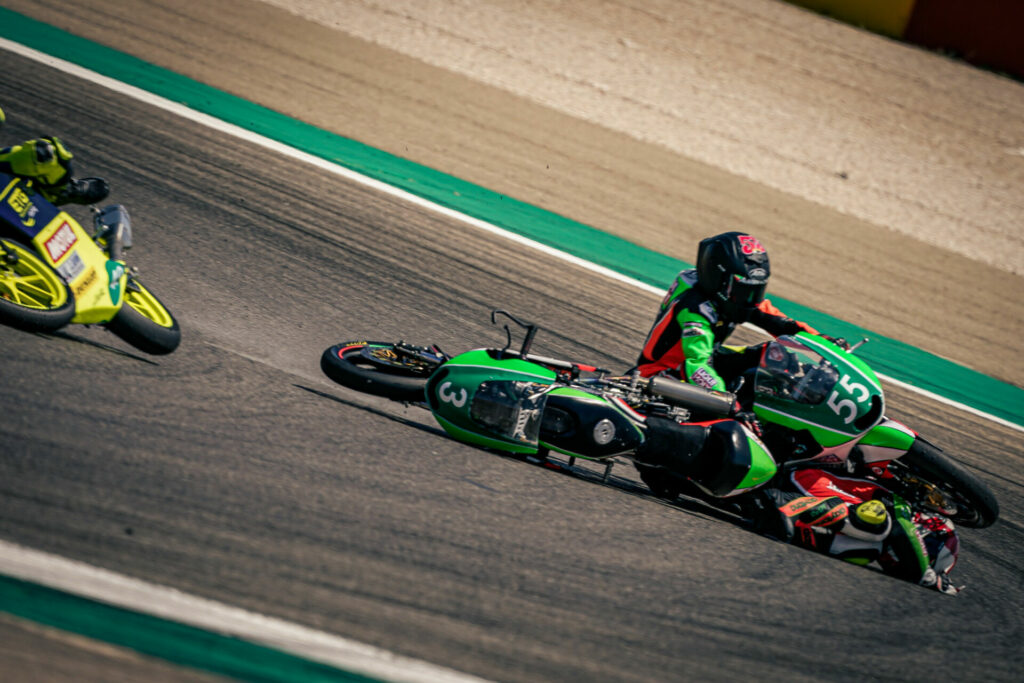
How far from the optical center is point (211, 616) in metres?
3.44

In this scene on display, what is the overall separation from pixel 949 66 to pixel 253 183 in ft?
44.9

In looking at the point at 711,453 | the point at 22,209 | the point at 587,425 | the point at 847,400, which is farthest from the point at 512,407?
the point at 22,209

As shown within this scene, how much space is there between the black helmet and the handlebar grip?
68cm

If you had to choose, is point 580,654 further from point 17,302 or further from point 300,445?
point 17,302

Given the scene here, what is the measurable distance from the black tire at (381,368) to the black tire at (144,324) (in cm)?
85

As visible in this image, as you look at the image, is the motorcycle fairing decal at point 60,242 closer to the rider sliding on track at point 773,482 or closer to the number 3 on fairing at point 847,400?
the rider sliding on track at point 773,482

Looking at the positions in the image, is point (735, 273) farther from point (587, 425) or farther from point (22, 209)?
point (22, 209)

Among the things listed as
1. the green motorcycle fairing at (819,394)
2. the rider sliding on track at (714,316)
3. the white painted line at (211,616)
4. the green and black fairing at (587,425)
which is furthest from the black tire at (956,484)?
the white painted line at (211,616)

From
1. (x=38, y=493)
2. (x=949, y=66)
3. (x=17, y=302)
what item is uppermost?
(x=949, y=66)

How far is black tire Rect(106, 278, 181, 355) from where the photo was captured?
4.80m

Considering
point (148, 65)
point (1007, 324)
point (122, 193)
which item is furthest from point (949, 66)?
point (122, 193)

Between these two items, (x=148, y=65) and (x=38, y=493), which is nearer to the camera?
(x=38, y=493)

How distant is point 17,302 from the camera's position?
183 inches

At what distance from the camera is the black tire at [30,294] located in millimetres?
4617
